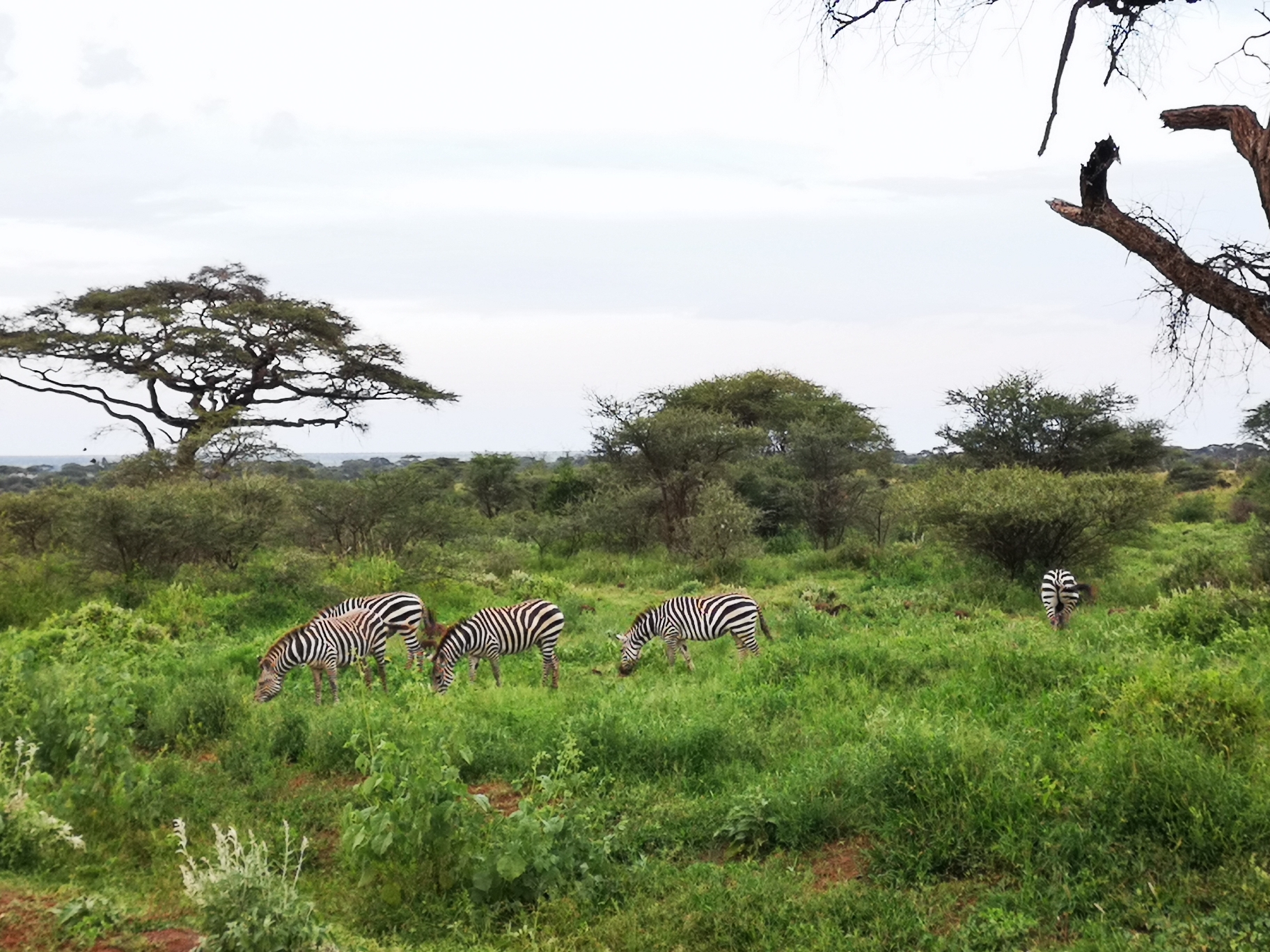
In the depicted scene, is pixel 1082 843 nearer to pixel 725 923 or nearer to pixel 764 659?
pixel 725 923

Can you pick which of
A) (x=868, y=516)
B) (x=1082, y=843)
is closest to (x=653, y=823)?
(x=1082, y=843)

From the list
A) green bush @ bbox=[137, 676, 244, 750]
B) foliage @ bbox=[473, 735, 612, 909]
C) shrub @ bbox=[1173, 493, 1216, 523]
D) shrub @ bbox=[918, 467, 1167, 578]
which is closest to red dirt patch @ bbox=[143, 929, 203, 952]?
foliage @ bbox=[473, 735, 612, 909]

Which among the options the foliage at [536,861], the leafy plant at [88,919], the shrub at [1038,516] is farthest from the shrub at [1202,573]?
the leafy plant at [88,919]

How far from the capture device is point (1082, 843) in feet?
16.3

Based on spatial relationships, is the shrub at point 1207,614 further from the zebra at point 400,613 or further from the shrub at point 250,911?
the shrub at point 250,911

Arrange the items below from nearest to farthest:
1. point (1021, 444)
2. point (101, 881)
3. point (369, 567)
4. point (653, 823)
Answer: point (101, 881) < point (653, 823) < point (369, 567) < point (1021, 444)

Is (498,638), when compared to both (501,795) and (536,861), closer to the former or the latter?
(501,795)

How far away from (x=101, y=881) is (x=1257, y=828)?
6074 millimetres

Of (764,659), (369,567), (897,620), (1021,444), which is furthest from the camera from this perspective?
(1021,444)

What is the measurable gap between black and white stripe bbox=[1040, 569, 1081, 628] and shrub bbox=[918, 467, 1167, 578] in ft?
8.45

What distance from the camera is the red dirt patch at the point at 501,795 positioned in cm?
647

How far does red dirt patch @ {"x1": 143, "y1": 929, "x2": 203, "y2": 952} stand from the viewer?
4.45 m

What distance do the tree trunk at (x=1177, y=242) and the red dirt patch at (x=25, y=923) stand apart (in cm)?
590

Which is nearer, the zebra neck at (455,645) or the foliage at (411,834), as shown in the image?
the foliage at (411,834)
